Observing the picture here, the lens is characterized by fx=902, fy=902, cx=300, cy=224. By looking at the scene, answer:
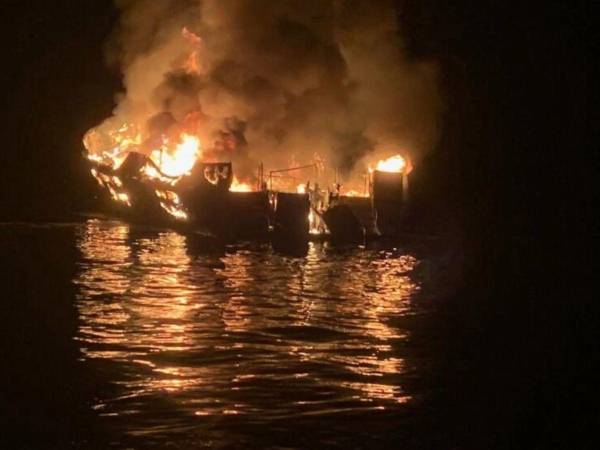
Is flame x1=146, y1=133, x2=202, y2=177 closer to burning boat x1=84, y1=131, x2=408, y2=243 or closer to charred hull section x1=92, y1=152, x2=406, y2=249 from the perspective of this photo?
burning boat x1=84, y1=131, x2=408, y2=243

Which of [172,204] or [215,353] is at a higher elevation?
[172,204]

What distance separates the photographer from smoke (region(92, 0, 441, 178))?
5122 centimetres

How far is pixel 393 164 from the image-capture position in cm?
4953

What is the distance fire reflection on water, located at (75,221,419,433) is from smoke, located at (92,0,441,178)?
75.6 ft

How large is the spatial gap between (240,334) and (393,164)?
113 feet

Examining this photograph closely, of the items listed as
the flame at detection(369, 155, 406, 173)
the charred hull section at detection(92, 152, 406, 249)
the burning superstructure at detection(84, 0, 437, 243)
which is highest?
the burning superstructure at detection(84, 0, 437, 243)

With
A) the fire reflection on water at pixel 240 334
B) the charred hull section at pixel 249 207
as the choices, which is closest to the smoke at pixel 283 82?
the charred hull section at pixel 249 207

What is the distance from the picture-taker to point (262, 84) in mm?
51406

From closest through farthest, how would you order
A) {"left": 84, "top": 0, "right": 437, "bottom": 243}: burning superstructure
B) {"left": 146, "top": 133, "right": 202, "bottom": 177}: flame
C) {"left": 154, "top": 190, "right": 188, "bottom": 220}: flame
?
{"left": 154, "top": 190, "right": 188, "bottom": 220}: flame
{"left": 146, "top": 133, "right": 202, "bottom": 177}: flame
{"left": 84, "top": 0, "right": 437, "bottom": 243}: burning superstructure

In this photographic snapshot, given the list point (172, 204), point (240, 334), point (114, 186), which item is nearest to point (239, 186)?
point (172, 204)

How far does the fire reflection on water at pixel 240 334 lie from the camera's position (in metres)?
11.6

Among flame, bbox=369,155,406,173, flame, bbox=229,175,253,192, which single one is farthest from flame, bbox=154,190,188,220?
flame, bbox=369,155,406,173

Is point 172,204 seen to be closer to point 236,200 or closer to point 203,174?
point 203,174

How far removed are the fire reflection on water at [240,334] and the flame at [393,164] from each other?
20.5 metres
